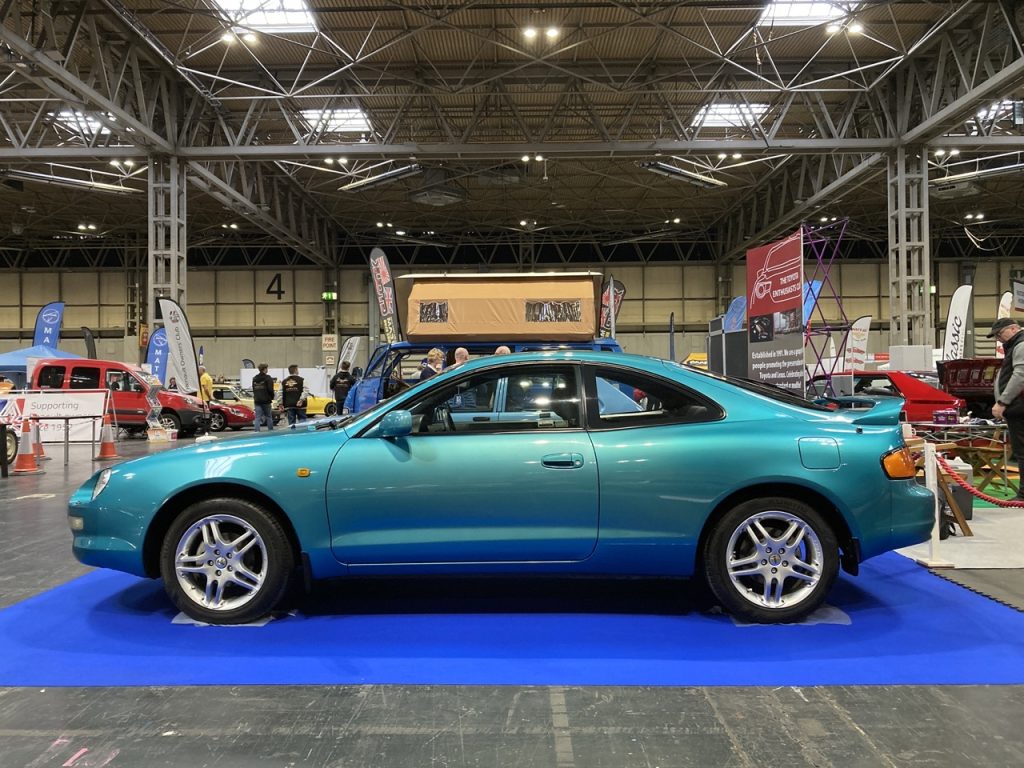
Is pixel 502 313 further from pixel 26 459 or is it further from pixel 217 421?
pixel 217 421

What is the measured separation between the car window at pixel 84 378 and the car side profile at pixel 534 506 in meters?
15.2

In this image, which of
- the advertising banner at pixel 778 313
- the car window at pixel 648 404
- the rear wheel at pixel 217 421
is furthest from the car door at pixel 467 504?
the rear wheel at pixel 217 421

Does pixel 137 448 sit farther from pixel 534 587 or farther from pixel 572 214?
pixel 572 214

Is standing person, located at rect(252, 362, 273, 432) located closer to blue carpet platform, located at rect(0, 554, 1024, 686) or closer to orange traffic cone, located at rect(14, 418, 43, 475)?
orange traffic cone, located at rect(14, 418, 43, 475)

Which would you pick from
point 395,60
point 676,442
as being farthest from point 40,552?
point 395,60

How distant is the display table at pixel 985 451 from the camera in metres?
7.03

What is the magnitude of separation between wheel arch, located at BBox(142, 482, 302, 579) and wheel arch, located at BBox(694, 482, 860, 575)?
6.88ft

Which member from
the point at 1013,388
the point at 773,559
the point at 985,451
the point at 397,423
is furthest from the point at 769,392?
the point at 985,451

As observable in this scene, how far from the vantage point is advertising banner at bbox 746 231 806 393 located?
600cm

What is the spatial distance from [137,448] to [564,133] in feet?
45.5

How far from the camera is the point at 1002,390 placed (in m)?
6.28

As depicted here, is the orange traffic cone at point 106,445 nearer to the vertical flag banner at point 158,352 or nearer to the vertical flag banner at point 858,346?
the vertical flag banner at point 158,352

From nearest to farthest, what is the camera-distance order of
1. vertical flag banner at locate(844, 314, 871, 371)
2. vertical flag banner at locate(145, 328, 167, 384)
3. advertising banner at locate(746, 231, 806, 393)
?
advertising banner at locate(746, 231, 806, 393)
vertical flag banner at locate(145, 328, 167, 384)
vertical flag banner at locate(844, 314, 871, 371)

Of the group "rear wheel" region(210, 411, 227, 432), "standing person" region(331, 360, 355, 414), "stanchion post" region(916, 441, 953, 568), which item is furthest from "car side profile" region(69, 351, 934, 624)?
"rear wheel" region(210, 411, 227, 432)
